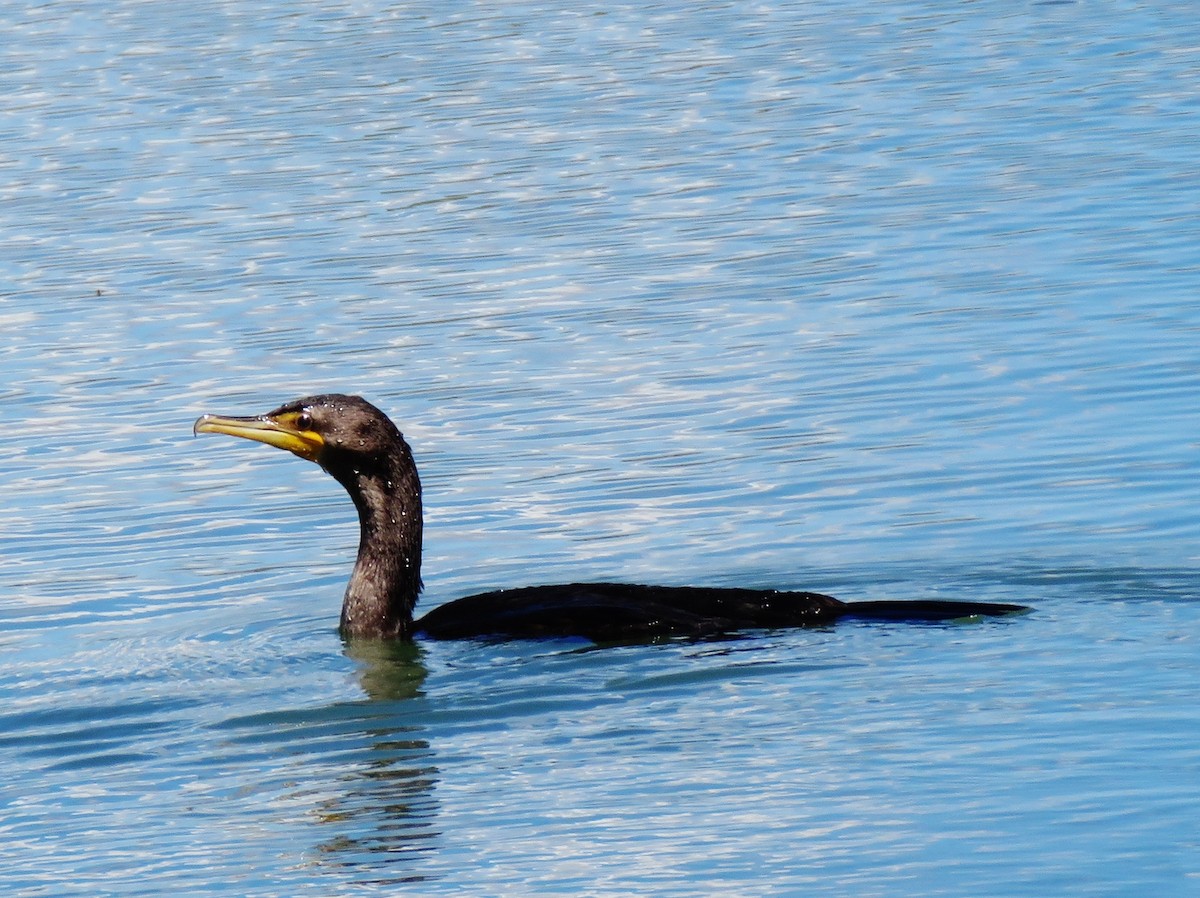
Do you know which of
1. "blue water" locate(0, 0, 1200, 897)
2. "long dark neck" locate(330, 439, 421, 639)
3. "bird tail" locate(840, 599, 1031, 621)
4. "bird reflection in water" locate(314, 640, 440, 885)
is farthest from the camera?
"long dark neck" locate(330, 439, 421, 639)

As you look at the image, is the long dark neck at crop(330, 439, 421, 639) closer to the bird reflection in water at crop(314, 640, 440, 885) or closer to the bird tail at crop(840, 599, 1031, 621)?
the bird reflection in water at crop(314, 640, 440, 885)

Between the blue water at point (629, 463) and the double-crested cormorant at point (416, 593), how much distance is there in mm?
117

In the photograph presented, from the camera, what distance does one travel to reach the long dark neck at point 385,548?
10.8 metres

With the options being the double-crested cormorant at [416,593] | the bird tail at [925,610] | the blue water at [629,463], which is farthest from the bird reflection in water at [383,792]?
the bird tail at [925,610]

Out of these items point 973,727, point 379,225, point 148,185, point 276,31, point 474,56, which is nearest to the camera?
point 973,727

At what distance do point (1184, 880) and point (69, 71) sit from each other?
2533cm

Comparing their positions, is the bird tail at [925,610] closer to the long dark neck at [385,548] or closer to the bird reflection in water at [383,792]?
the bird reflection in water at [383,792]

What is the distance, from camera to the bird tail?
9859 mm

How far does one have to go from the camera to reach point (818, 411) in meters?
14.2

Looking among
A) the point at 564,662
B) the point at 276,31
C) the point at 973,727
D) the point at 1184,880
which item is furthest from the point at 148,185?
the point at 1184,880

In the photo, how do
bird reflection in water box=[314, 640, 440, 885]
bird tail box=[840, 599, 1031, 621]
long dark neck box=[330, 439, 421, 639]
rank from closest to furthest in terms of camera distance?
1. bird reflection in water box=[314, 640, 440, 885]
2. bird tail box=[840, 599, 1031, 621]
3. long dark neck box=[330, 439, 421, 639]

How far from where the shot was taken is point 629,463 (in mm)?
13461

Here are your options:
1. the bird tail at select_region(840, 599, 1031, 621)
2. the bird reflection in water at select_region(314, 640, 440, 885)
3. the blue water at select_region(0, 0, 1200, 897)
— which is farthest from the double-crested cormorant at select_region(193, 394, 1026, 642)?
the bird reflection in water at select_region(314, 640, 440, 885)

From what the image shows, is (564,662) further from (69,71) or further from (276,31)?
(276,31)
